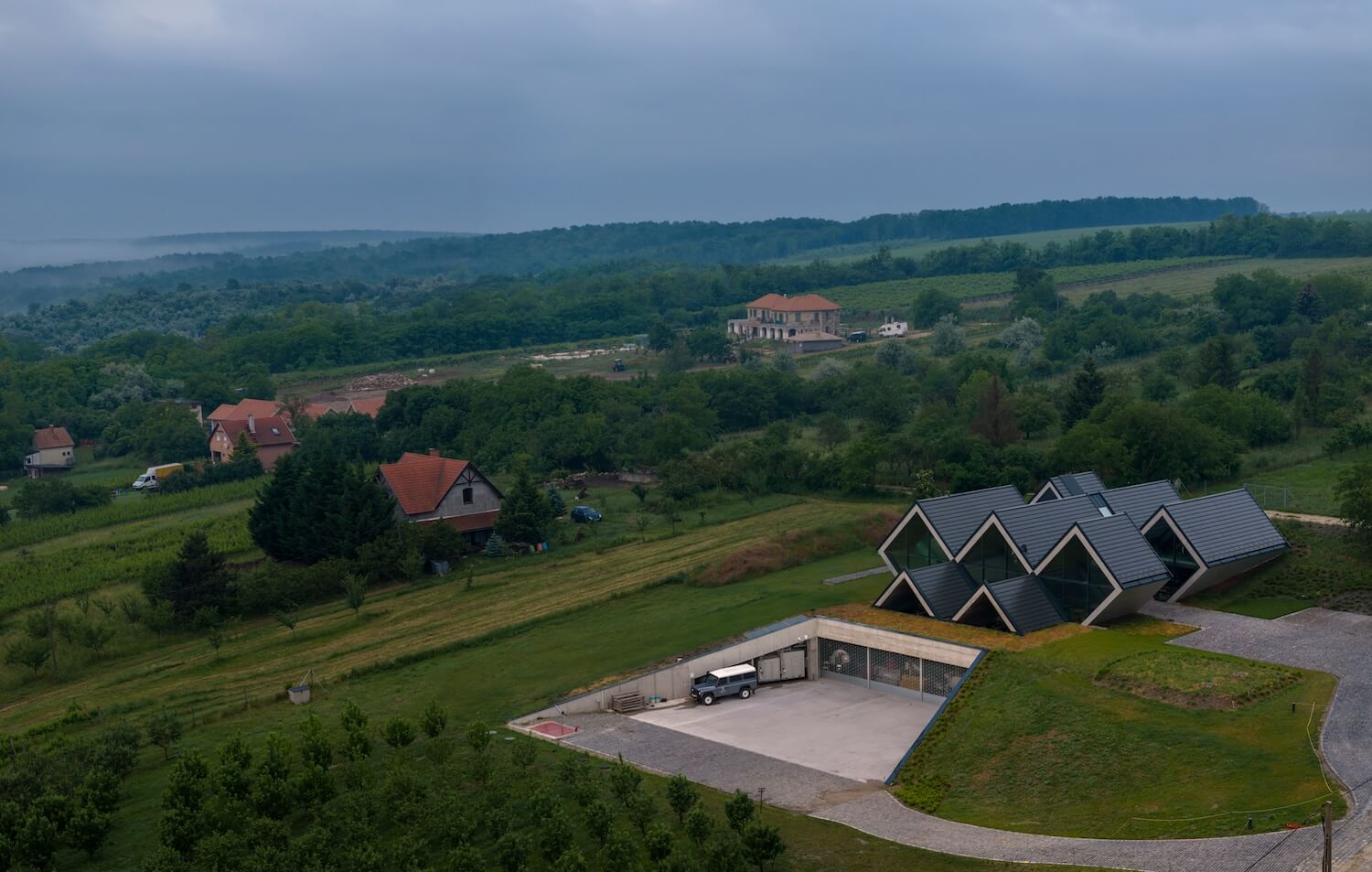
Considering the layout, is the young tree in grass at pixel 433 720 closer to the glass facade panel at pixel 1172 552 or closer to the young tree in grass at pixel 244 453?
the glass facade panel at pixel 1172 552

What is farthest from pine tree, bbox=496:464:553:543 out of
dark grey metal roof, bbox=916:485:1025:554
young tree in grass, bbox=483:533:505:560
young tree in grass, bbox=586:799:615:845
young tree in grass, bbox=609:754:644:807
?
young tree in grass, bbox=586:799:615:845

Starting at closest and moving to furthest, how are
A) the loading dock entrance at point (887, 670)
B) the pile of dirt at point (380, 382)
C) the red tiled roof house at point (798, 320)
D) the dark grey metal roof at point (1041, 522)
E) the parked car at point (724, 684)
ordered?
the loading dock entrance at point (887, 670)
the parked car at point (724, 684)
the dark grey metal roof at point (1041, 522)
the pile of dirt at point (380, 382)
the red tiled roof house at point (798, 320)

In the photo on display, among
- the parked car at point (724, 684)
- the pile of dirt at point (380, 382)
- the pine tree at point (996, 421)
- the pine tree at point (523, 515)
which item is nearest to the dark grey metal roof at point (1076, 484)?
the parked car at point (724, 684)

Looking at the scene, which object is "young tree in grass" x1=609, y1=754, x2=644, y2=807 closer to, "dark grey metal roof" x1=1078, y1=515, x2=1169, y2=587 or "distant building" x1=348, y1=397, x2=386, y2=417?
"dark grey metal roof" x1=1078, y1=515, x2=1169, y2=587

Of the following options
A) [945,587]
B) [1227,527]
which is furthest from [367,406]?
[1227,527]

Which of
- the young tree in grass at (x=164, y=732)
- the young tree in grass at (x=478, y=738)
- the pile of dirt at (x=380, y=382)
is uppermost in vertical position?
the pile of dirt at (x=380, y=382)

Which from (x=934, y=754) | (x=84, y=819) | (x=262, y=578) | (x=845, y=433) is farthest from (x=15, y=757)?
(x=845, y=433)
